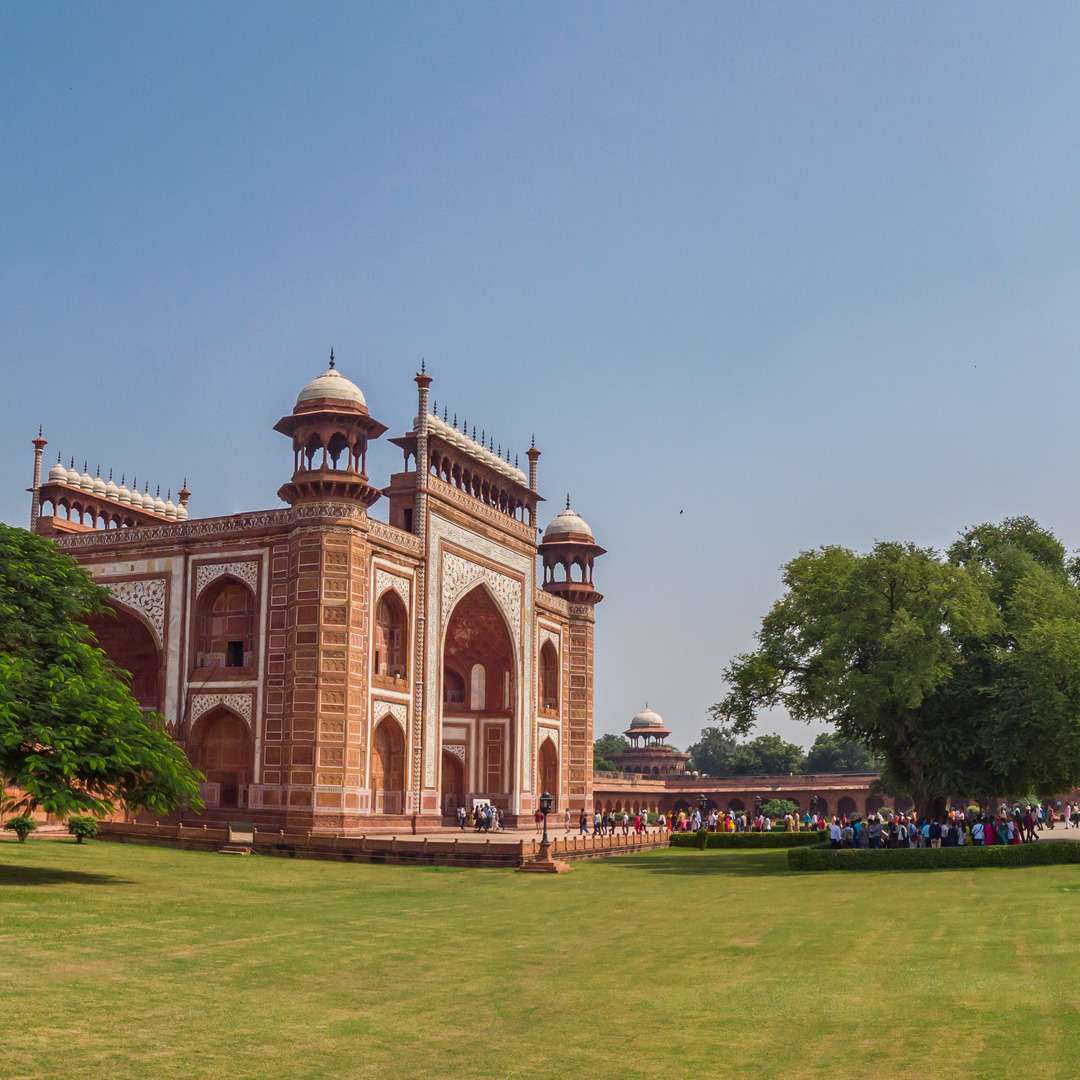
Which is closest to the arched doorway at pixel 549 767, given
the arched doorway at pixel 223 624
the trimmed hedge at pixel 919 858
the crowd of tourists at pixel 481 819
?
the crowd of tourists at pixel 481 819

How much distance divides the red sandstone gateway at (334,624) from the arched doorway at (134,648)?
0.07 meters

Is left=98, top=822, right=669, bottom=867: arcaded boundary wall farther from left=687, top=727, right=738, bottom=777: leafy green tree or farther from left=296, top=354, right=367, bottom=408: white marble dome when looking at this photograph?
left=687, top=727, right=738, bottom=777: leafy green tree

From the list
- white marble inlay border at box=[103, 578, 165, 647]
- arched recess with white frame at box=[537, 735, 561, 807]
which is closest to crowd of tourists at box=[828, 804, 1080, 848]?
arched recess with white frame at box=[537, 735, 561, 807]

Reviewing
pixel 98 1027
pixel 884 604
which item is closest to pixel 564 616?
pixel 884 604

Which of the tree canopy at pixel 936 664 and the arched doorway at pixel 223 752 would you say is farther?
the arched doorway at pixel 223 752

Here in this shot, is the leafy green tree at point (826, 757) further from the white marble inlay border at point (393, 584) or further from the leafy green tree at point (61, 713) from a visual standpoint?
the leafy green tree at point (61, 713)

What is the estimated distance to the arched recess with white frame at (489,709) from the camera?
4228 cm

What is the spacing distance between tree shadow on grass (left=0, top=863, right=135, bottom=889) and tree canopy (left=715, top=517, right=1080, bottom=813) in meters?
16.7

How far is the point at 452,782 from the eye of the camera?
43094 millimetres

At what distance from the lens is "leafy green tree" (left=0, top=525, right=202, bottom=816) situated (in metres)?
16.5

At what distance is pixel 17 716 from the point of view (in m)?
16.3

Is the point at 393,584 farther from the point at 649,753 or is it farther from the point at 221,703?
the point at 649,753

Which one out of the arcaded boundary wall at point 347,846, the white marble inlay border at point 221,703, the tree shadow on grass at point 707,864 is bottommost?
the tree shadow on grass at point 707,864

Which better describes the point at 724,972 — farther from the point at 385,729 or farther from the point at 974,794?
the point at 385,729
